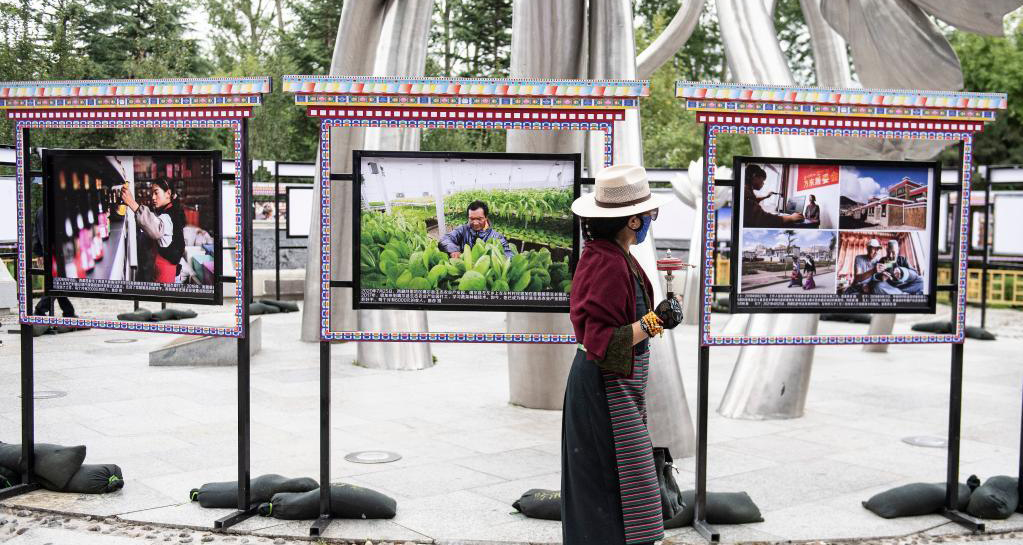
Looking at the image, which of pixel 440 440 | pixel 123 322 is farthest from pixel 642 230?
pixel 440 440

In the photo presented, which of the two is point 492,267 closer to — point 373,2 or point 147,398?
point 147,398

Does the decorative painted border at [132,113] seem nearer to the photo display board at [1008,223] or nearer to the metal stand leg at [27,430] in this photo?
the metal stand leg at [27,430]

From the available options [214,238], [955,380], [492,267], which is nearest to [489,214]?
[492,267]

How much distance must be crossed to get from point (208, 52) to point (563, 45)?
39321 mm

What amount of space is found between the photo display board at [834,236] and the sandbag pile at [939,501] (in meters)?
1.11

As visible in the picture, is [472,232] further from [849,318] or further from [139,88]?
[849,318]

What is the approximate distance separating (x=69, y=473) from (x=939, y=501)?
17.4 ft

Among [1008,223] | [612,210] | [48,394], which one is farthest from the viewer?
[1008,223]

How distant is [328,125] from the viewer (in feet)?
19.1

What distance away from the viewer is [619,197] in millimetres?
4227

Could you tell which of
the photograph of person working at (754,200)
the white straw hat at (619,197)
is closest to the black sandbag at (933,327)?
the photograph of person working at (754,200)

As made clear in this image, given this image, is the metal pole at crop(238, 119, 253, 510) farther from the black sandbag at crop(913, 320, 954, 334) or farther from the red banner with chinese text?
the black sandbag at crop(913, 320, 954, 334)

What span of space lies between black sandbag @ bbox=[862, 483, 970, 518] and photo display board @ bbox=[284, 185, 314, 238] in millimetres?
12391

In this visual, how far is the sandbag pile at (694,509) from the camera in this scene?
5.88 meters
